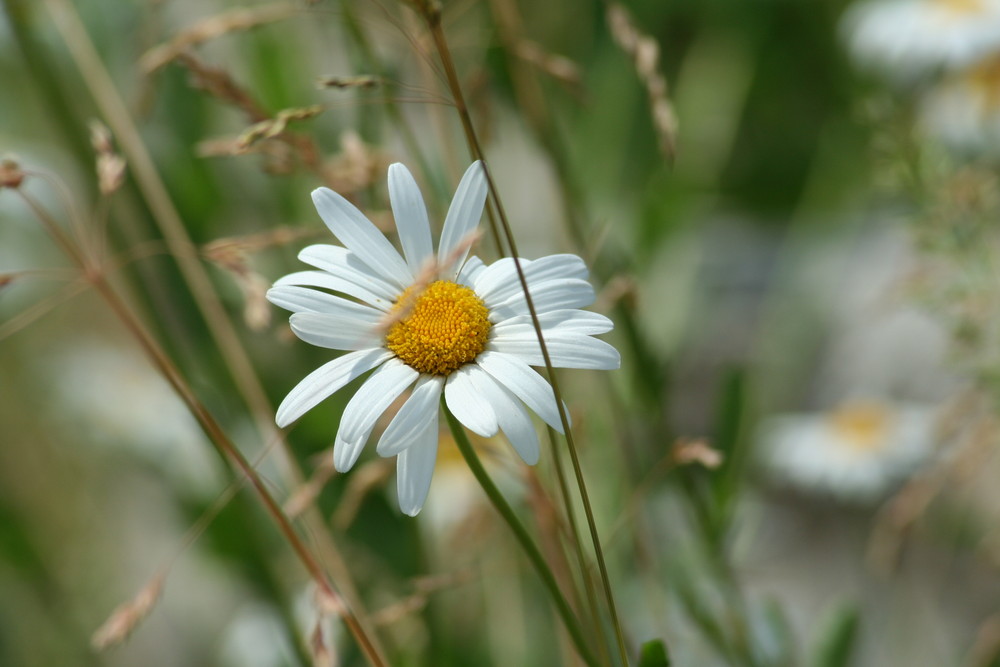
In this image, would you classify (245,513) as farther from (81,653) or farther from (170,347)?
(81,653)

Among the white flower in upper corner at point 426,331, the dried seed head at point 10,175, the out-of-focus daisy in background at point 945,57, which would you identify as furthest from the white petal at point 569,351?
the out-of-focus daisy in background at point 945,57

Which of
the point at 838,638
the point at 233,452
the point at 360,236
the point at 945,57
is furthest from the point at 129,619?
the point at 945,57

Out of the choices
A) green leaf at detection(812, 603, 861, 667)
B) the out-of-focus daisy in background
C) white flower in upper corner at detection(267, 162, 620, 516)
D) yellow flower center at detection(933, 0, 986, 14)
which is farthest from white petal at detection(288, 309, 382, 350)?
yellow flower center at detection(933, 0, 986, 14)

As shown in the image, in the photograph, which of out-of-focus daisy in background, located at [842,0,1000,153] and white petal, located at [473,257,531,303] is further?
out-of-focus daisy in background, located at [842,0,1000,153]

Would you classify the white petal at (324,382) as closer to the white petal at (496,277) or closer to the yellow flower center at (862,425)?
the white petal at (496,277)

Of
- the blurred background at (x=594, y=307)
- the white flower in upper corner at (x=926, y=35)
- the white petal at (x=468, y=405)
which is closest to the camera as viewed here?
the white petal at (x=468, y=405)

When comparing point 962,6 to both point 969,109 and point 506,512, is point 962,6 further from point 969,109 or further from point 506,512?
point 506,512

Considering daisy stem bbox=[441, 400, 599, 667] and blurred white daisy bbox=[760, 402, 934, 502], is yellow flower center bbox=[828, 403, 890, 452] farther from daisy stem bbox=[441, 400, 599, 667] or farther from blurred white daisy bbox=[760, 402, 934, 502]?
daisy stem bbox=[441, 400, 599, 667]
